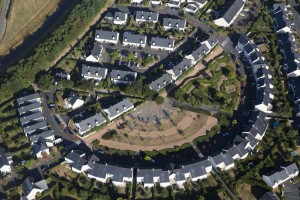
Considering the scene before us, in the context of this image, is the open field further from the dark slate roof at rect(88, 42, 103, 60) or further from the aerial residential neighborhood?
the dark slate roof at rect(88, 42, 103, 60)

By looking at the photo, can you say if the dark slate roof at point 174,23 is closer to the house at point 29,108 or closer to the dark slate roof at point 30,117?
the house at point 29,108

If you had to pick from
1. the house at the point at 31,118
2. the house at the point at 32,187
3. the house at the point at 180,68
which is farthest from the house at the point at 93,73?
the house at the point at 32,187

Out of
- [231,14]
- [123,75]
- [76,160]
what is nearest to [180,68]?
[123,75]

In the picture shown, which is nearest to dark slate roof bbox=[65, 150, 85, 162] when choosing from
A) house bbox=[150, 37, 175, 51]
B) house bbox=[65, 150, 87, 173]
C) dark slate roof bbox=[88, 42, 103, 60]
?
house bbox=[65, 150, 87, 173]

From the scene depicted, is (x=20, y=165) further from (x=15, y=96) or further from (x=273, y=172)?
(x=273, y=172)

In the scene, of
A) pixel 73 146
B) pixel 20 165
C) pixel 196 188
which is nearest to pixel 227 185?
pixel 196 188
